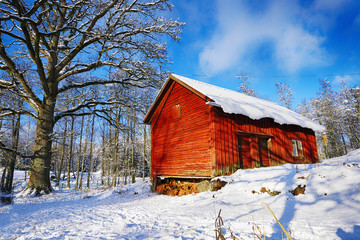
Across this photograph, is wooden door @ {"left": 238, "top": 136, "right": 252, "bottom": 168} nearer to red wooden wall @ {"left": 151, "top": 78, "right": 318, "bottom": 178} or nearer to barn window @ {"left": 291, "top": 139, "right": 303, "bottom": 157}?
red wooden wall @ {"left": 151, "top": 78, "right": 318, "bottom": 178}

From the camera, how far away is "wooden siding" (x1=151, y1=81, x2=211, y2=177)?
10.1m

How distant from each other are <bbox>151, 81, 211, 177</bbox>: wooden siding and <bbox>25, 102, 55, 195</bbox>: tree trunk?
246 inches

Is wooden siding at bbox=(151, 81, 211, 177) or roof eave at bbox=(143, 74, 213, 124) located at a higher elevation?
roof eave at bbox=(143, 74, 213, 124)

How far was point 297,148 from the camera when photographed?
14.3m

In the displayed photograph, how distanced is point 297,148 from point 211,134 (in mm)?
8598

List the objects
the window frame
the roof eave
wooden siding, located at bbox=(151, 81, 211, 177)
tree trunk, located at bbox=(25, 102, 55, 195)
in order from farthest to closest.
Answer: the window frame → tree trunk, located at bbox=(25, 102, 55, 195) → wooden siding, located at bbox=(151, 81, 211, 177) → the roof eave

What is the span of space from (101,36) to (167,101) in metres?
5.34

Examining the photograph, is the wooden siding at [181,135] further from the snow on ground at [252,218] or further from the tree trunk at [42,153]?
the tree trunk at [42,153]

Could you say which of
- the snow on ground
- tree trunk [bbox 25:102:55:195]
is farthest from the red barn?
tree trunk [bbox 25:102:55:195]

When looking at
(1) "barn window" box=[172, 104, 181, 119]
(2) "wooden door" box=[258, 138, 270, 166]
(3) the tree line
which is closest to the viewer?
(2) "wooden door" box=[258, 138, 270, 166]

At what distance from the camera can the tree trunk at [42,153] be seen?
10.4 metres

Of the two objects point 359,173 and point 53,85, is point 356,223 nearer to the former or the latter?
point 359,173

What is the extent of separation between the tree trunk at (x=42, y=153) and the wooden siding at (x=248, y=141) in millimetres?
9208

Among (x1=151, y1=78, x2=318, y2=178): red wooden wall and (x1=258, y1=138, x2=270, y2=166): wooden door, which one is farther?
(x1=258, y1=138, x2=270, y2=166): wooden door
